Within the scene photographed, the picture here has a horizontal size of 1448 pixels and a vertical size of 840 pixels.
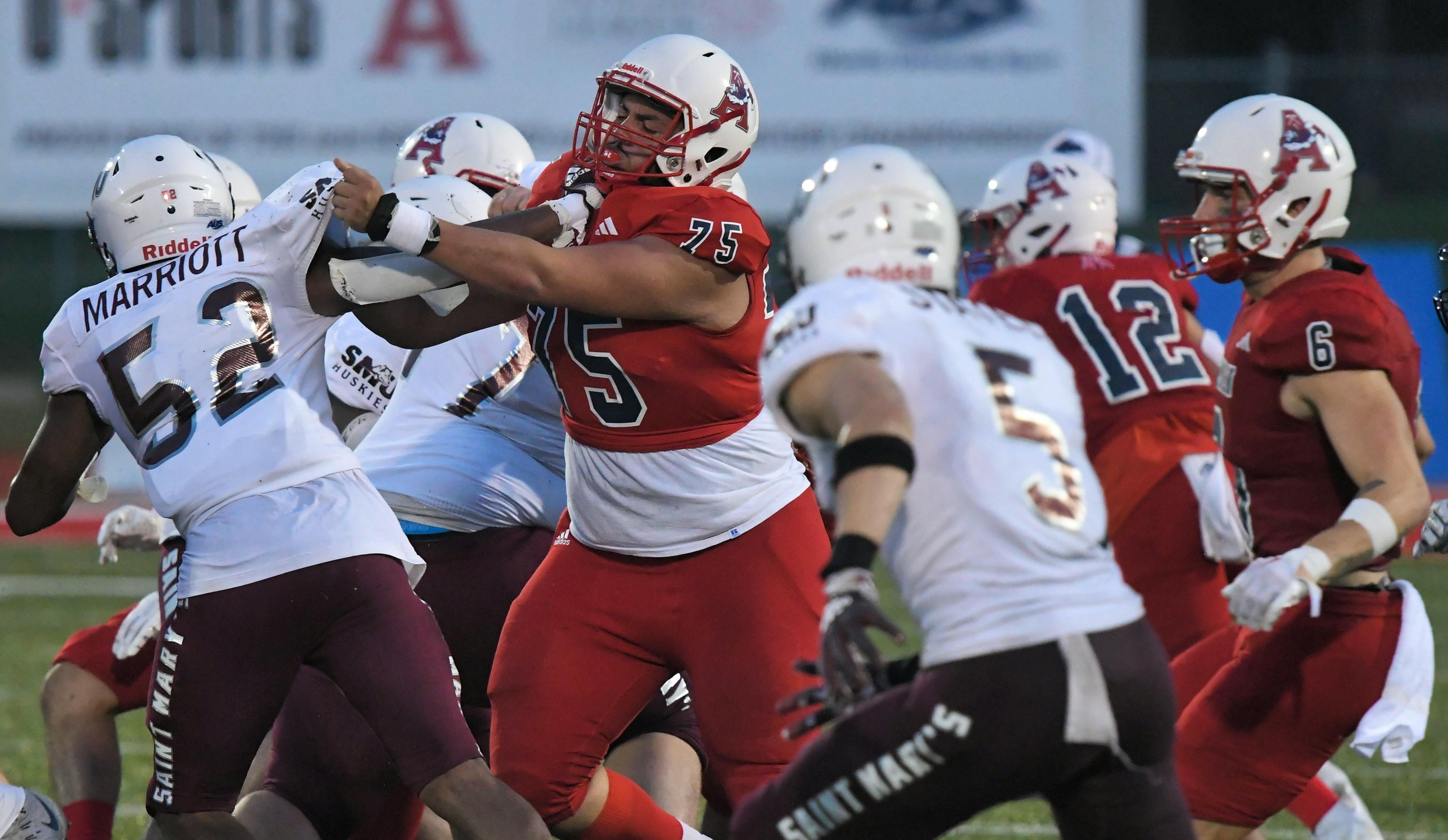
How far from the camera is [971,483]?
250 cm

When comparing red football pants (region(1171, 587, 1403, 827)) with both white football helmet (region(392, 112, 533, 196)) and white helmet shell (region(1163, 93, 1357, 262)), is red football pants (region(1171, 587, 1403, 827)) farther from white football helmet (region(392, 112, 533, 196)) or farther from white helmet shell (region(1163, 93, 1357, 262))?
white football helmet (region(392, 112, 533, 196))

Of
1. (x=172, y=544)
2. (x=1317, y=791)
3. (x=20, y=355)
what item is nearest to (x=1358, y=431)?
(x=1317, y=791)

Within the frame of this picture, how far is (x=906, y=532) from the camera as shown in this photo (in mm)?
2545

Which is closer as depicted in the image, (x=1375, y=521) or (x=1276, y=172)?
(x=1375, y=521)

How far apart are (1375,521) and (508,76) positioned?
40.1 feet

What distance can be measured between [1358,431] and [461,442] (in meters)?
1.95

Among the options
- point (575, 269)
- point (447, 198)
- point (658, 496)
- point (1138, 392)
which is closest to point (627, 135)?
point (575, 269)

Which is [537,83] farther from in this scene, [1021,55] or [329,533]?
[329,533]

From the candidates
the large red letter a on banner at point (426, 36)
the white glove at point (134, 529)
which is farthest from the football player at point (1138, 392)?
the large red letter a on banner at point (426, 36)

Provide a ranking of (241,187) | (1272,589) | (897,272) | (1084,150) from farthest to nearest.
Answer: (1084,150)
(241,187)
(1272,589)
(897,272)

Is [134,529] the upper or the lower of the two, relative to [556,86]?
lower

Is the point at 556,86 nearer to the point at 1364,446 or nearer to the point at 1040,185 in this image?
the point at 1040,185

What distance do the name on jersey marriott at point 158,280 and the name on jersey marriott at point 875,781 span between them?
1591 millimetres

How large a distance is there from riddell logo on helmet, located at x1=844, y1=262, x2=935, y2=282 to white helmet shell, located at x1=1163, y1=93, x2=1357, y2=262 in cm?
131
